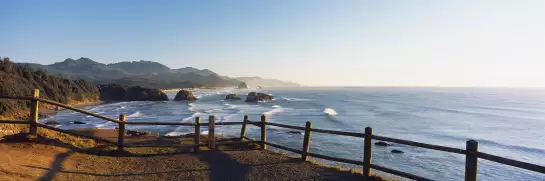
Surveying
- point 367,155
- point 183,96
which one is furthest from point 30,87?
point 367,155

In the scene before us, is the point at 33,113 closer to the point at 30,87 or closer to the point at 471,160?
the point at 471,160

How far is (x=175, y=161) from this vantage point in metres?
11.2

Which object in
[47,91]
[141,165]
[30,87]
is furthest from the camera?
[47,91]

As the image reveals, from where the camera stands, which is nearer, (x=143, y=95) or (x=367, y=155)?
(x=367, y=155)

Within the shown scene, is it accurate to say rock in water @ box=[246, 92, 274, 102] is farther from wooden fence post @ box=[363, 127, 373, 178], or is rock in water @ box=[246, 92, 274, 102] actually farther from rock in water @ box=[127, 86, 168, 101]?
wooden fence post @ box=[363, 127, 373, 178]

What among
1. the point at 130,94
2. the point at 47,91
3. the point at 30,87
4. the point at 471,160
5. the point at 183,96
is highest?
the point at 30,87

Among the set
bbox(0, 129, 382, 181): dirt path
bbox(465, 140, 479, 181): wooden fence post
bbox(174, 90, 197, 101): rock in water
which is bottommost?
bbox(174, 90, 197, 101): rock in water

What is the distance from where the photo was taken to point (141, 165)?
1044 cm

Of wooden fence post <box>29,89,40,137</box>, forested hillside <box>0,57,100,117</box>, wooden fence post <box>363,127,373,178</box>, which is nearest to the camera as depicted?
wooden fence post <box>363,127,373,178</box>

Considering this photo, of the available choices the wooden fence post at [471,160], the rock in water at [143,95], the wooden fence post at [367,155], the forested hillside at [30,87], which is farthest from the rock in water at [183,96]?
the wooden fence post at [471,160]

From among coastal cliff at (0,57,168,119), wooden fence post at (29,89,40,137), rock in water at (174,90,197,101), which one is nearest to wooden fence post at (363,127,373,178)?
wooden fence post at (29,89,40,137)

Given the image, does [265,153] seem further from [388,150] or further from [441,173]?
[388,150]

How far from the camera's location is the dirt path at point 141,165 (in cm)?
845

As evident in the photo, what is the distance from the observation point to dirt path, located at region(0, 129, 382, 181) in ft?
27.7
